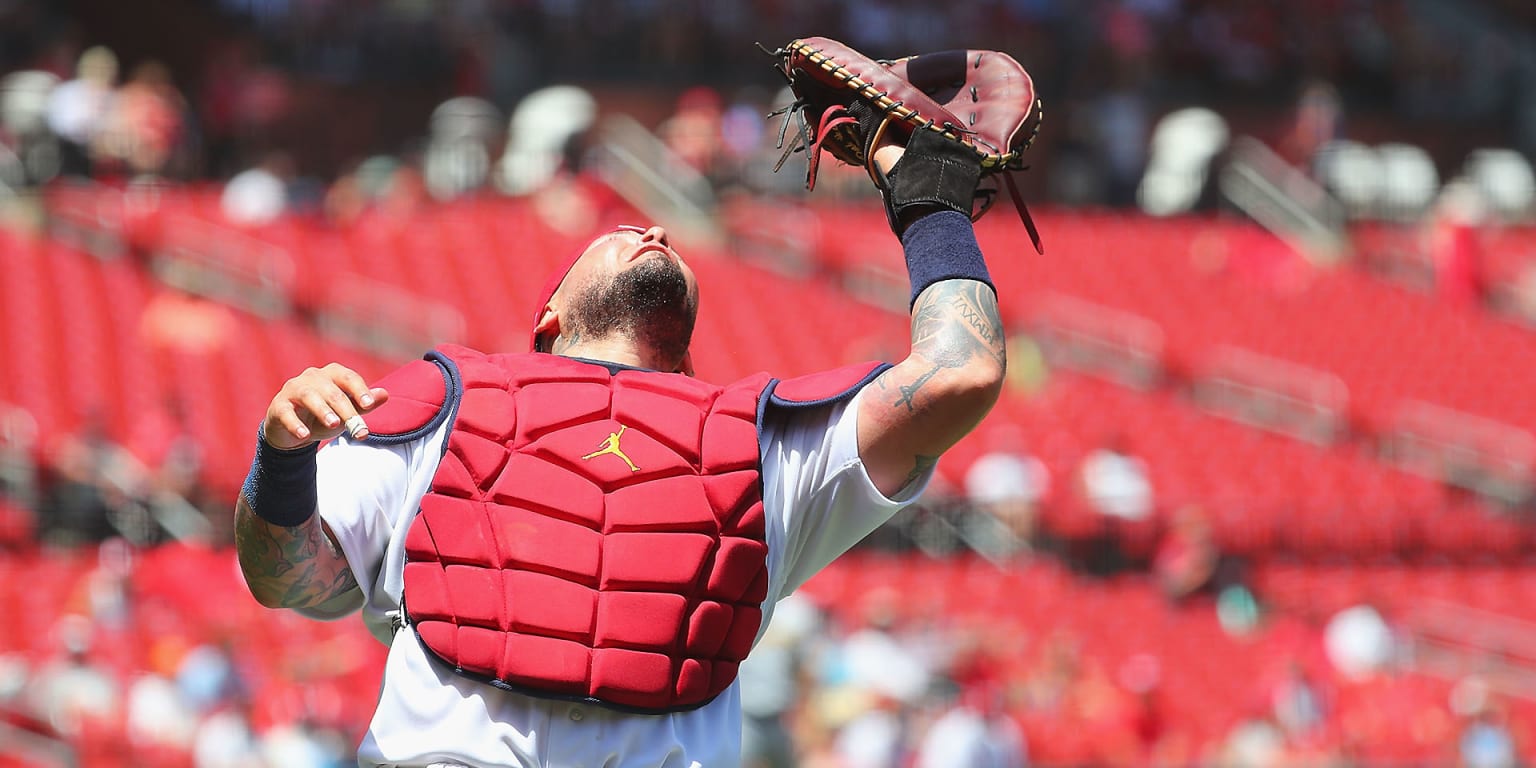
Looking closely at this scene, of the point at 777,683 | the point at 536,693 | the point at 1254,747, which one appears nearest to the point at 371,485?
the point at 536,693

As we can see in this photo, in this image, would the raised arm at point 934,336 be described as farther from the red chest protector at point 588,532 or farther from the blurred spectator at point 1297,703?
the blurred spectator at point 1297,703

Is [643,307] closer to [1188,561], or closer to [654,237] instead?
[654,237]

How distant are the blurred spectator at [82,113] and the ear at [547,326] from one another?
39.0ft

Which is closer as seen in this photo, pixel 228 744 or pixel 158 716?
pixel 228 744

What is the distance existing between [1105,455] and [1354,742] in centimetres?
326

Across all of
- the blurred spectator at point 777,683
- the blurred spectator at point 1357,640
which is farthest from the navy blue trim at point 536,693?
the blurred spectator at point 1357,640

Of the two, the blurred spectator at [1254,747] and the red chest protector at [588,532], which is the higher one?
the red chest protector at [588,532]

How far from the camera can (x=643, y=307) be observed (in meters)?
2.54

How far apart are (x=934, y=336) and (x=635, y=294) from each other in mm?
410

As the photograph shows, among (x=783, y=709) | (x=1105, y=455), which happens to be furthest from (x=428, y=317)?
(x=783, y=709)

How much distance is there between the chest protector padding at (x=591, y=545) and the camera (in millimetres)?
2285

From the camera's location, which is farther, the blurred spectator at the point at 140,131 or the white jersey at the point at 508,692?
the blurred spectator at the point at 140,131

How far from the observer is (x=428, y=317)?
1280cm

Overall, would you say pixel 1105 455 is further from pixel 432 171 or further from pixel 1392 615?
pixel 432 171
